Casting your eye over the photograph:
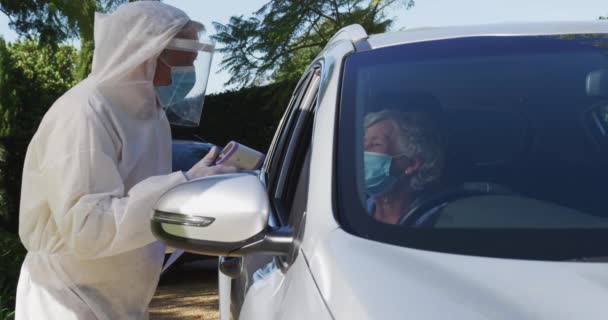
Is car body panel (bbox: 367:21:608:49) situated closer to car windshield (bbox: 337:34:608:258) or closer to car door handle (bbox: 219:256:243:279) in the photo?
car windshield (bbox: 337:34:608:258)

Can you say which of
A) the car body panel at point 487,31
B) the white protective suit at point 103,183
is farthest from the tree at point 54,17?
the car body panel at point 487,31

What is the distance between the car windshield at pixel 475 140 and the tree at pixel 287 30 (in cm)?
1081

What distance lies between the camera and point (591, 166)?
7.35 ft

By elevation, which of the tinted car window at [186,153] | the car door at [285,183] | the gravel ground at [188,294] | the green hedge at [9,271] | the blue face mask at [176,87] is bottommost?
the gravel ground at [188,294]

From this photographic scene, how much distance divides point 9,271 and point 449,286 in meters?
7.70

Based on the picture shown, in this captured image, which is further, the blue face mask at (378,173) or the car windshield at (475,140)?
the blue face mask at (378,173)

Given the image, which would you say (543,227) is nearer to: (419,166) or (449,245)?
(449,245)

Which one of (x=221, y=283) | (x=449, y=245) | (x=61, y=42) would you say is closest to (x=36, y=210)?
(x=221, y=283)

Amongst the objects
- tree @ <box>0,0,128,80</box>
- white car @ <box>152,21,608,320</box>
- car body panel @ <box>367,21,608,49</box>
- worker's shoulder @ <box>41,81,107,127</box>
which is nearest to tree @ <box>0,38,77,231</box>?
tree @ <box>0,0,128,80</box>

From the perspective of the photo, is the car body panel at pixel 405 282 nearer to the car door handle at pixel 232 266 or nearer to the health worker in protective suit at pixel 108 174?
the health worker in protective suit at pixel 108 174

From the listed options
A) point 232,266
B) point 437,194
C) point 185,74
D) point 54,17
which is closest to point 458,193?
point 437,194

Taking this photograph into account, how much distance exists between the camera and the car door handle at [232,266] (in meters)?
3.10

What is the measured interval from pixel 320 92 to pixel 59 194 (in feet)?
2.86

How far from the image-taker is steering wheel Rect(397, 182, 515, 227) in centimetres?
212
